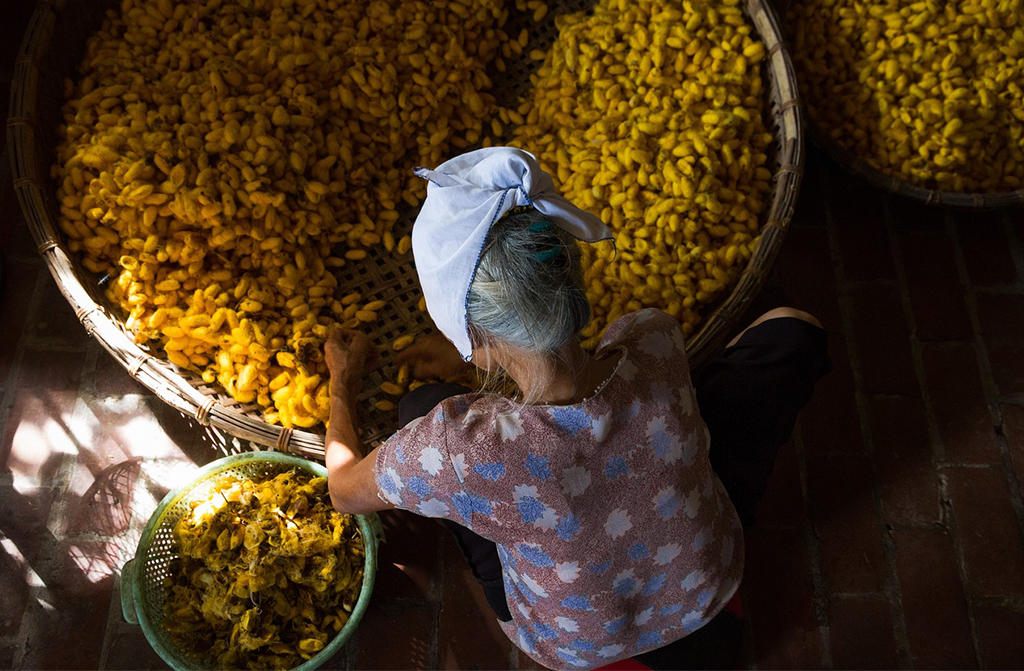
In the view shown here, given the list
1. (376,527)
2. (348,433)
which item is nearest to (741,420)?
(348,433)

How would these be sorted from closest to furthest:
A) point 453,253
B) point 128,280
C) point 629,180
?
point 453,253 → point 128,280 → point 629,180

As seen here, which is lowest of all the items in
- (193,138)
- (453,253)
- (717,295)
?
(717,295)

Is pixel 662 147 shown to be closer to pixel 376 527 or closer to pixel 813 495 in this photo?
pixel 813 495

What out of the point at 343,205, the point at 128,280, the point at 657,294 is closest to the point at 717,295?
the point at 657,294

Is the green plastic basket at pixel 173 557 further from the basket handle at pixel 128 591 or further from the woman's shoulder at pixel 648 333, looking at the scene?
the woman's shoulder at pixel 648 333

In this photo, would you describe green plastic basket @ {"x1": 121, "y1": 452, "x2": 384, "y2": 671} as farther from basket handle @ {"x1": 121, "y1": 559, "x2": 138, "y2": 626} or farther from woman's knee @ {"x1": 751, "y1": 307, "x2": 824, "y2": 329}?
woman's knee @ {"x1": 751, "y1": 307, "x2": 824, "y2": 329}

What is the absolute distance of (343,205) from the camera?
1955 millimetres

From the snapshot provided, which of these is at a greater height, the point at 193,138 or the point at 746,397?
the point at 193,138

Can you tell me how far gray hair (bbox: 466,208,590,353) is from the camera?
3.20ft

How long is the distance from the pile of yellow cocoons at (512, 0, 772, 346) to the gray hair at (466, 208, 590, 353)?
0.76 m

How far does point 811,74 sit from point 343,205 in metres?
1.33

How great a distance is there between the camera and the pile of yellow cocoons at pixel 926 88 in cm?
205

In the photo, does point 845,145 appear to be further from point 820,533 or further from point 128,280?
point 128,280

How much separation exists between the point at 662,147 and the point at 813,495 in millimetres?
980
